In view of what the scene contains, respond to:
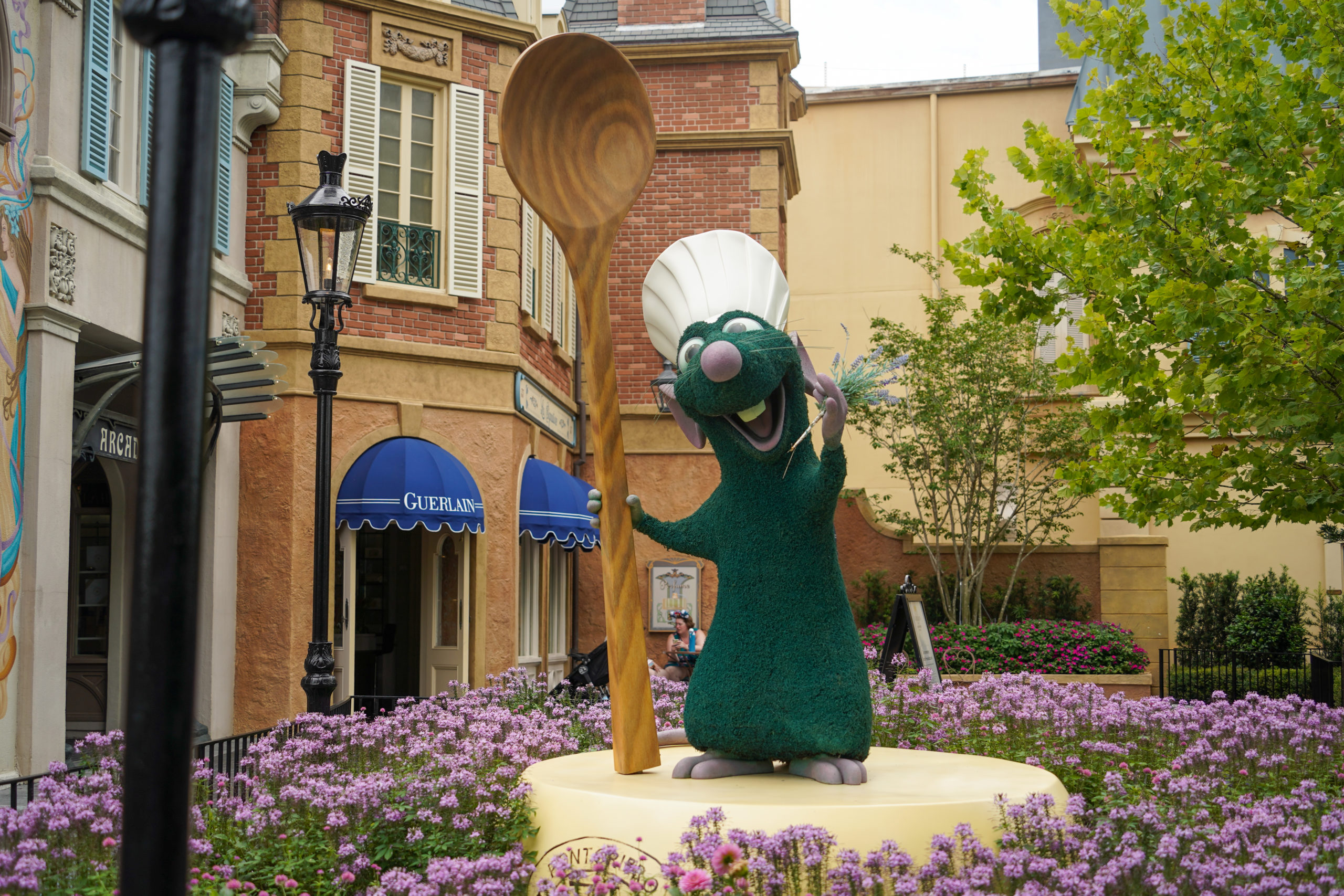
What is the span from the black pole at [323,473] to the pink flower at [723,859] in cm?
452

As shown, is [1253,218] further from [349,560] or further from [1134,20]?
[349,560]

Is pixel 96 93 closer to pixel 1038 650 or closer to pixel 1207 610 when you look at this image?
pixel 1038 650

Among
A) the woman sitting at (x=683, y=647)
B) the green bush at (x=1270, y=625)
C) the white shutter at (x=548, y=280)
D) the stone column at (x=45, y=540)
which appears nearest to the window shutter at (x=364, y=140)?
the white shutter at (x=548, y=280)

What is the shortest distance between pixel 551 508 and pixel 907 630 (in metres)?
4.03

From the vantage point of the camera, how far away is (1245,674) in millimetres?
16156

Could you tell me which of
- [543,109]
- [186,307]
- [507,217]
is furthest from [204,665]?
[186,307]

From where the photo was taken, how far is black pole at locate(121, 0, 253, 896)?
1.59 m

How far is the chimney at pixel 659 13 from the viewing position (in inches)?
652

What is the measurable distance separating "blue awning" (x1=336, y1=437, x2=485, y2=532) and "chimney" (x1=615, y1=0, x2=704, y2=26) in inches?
315

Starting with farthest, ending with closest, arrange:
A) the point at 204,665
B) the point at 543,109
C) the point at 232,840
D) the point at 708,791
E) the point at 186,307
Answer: the point at 204,665, the point at 543,109, the point at 232,840, the point at 708,791, the point at 186,307

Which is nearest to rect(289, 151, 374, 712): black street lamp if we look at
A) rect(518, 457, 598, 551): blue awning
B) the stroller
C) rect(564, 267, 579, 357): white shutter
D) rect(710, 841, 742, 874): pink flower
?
the stroller

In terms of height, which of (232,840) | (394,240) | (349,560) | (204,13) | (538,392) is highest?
(394,240)

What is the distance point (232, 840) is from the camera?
15.2 ft

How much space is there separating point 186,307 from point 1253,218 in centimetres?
2019
